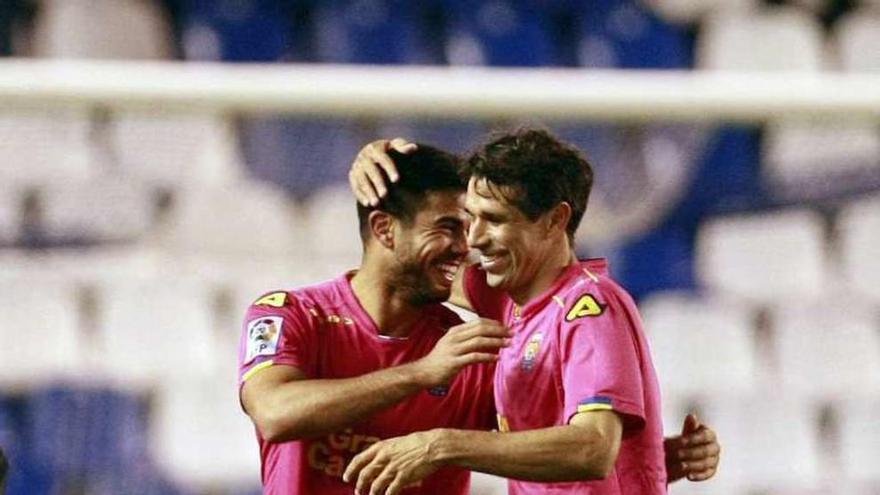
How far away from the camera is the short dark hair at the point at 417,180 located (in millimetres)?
2664

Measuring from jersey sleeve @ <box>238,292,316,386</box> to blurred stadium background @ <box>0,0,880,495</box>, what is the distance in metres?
1.18

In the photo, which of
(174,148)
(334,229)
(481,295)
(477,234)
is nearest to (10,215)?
(174,148)

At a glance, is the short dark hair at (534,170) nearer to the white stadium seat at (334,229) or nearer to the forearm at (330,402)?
the forearm at (330,402)

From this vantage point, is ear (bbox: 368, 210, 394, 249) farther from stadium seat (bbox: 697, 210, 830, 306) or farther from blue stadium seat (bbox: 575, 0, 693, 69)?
blue stadium seat (bbox: 575, 0, 693, 69)

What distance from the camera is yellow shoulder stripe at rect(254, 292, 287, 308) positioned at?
105 inches

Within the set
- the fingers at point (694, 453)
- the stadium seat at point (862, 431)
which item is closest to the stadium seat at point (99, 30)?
the stadium seat at point (862, 431)

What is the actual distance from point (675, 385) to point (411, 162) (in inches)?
72.3

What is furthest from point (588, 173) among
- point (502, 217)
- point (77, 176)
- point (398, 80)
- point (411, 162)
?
point (77, 176)

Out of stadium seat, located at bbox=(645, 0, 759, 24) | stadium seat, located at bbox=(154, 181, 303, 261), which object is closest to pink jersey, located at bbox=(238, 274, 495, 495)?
stadium seat, located at bbox=(154, 181, 303, 261)

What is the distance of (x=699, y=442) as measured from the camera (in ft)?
8.61

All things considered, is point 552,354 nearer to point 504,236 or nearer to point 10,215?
point 504,236

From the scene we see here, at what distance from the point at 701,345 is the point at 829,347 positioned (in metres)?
0.33

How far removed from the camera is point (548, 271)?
2.48 m

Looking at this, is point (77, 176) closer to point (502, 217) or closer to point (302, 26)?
point (302, 26)
